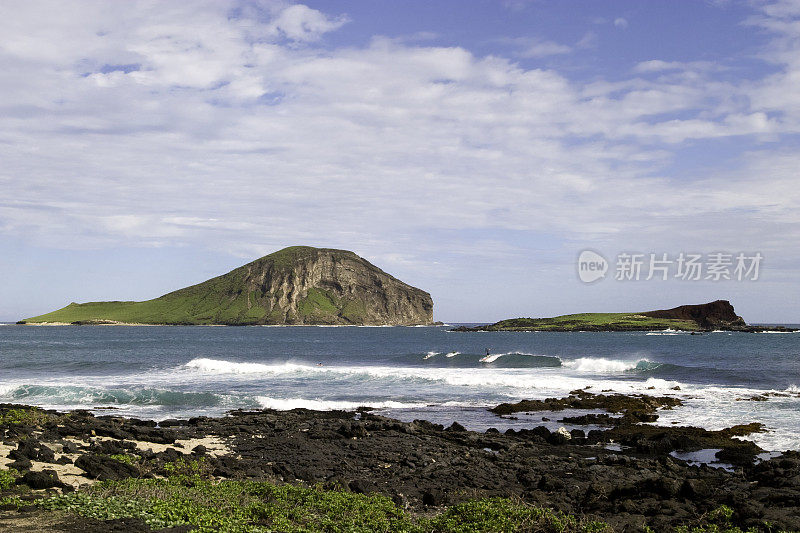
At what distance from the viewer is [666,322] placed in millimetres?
171625

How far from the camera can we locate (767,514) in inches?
468

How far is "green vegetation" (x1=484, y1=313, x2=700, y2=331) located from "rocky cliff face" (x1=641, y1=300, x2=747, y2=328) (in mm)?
3748

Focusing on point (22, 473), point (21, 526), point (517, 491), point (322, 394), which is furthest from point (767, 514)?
point (322, 394)

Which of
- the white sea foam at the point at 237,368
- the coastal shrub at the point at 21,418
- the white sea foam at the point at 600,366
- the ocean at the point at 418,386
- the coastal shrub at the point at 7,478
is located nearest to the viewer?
the coastal shrub at the point at 7,478

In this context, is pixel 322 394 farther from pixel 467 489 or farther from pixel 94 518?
pixel 94 518

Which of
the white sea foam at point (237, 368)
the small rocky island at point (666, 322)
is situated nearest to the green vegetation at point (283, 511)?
the white sea foam at point (237, 368)

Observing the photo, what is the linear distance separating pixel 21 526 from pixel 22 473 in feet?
16.2

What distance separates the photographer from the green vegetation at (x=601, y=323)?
165 m

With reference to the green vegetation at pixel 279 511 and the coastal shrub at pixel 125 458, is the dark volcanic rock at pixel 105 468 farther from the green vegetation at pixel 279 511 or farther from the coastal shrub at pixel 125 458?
the green vegetation at pixel 279 511

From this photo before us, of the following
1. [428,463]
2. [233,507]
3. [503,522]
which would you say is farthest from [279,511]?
[428,463]

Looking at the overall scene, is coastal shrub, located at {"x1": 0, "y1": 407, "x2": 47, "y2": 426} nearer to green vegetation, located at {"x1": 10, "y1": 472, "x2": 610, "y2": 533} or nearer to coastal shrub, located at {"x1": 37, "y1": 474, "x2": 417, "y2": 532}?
coastal shrub, located at {"x1": 37, "y1": 474, "x2": 417, "y2": 532}

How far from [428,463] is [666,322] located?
17122cm

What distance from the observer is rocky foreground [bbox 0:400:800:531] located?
42.5ft

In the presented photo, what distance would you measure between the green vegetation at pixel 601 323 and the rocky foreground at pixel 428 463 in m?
146
